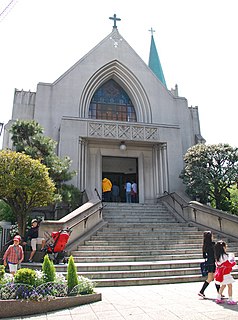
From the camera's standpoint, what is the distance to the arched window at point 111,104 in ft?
63.3

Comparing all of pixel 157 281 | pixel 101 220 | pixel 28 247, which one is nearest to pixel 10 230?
pixel 28 247

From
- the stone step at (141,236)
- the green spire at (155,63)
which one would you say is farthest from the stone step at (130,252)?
the green spire at (155,63)

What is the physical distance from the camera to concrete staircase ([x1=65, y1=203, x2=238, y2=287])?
7539 millimetres

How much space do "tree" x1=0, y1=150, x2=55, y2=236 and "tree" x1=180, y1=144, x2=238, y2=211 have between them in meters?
7.63

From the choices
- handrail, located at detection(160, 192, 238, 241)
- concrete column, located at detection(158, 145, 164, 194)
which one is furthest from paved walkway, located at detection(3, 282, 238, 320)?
concrete column, located at detection(158, 145, 164, 194)

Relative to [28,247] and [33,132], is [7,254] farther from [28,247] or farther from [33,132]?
[33,132]

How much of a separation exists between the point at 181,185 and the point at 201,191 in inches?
121

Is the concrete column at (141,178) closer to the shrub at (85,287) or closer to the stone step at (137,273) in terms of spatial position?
the stone step at (137,273)

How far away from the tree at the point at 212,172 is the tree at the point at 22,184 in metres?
7.63

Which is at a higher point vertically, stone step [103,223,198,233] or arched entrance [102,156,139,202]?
arched entrance [102,156,139,202]

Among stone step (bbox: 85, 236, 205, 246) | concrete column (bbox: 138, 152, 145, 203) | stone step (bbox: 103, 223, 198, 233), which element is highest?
concrete column (bbox: 138, 152, 145, 203)

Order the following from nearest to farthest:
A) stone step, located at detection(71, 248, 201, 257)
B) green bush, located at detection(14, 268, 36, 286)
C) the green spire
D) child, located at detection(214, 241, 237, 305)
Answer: green bush, located at detection(14, 268, 36, 286), child, located at detection(214, 241, 237, 305), stone step, located at detection(71, 248, 201, 257), the green spire

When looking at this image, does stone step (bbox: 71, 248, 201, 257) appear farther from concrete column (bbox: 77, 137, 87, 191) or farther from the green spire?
the green spire

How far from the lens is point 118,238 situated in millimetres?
10609
